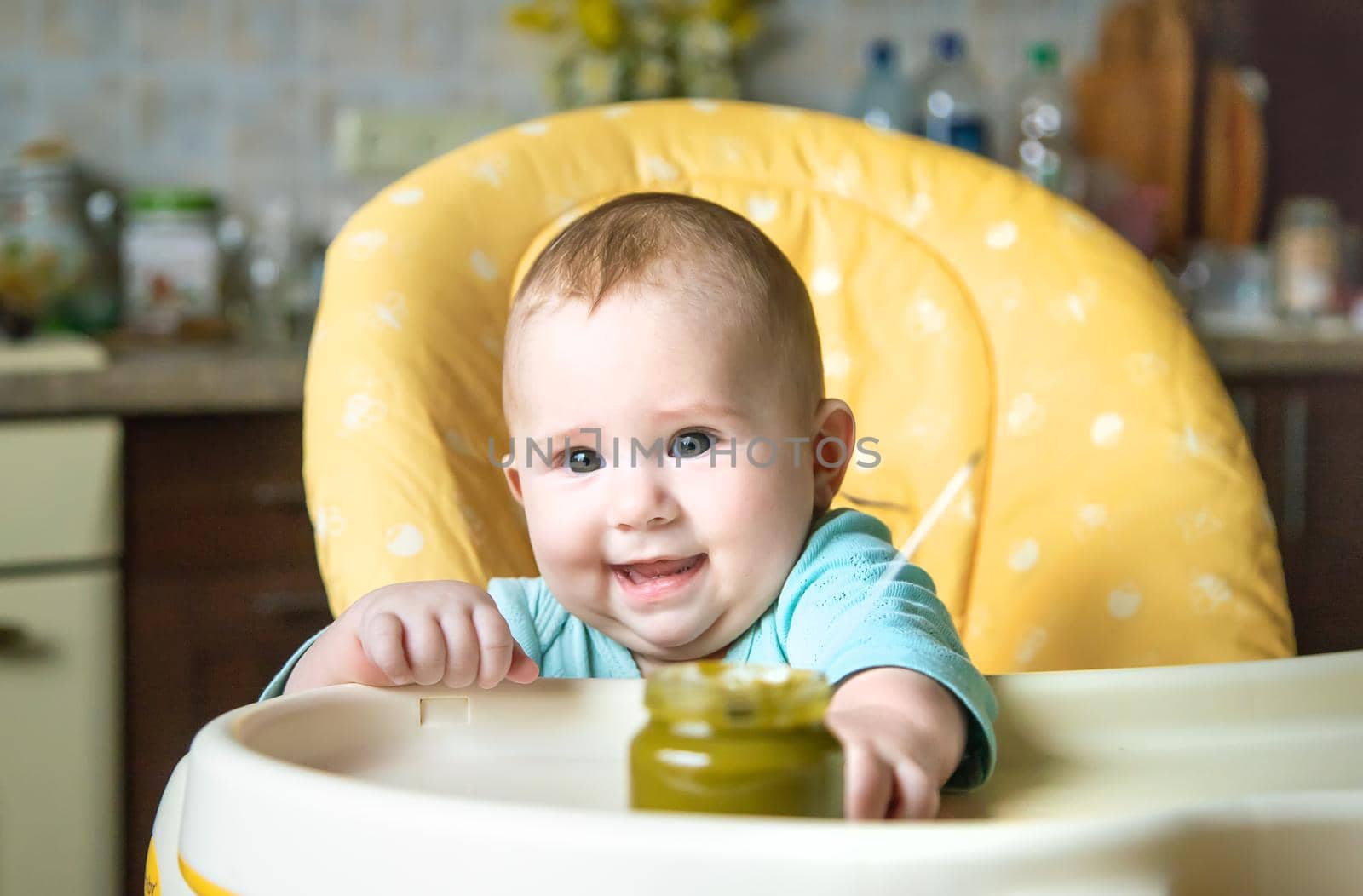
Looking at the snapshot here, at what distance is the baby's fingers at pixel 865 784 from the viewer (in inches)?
18.0

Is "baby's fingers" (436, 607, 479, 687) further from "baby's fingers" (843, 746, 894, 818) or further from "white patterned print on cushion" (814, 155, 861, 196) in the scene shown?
"white patterned print on cushion" (814, 155, 861, 196)

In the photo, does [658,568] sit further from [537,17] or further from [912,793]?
[537,17]

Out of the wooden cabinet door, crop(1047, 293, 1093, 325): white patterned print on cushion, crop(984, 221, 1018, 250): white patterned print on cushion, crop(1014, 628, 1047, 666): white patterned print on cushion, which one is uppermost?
crop(984, 221, 1018, 250): white patterned print on cushion

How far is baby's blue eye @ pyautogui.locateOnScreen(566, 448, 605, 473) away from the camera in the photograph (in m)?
0.68

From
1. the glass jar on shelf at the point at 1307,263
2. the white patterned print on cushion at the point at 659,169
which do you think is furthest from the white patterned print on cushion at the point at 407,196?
the glass jar on shelf at the point at 1307,263

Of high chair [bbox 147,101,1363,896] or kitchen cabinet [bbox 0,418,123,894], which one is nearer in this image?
high chair [bbox 147,101,1363,896]

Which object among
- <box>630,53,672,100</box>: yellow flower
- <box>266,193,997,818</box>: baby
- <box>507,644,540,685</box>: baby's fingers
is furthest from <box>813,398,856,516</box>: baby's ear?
<box>630,53,672,100</box>: yellow flower

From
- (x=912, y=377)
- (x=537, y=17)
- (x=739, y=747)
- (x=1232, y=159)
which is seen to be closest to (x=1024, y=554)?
(x=912, y=377)

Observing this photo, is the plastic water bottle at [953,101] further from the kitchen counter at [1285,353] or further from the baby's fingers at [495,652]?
the baby's fingers at [495,652]

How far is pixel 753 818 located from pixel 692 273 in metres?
0.35

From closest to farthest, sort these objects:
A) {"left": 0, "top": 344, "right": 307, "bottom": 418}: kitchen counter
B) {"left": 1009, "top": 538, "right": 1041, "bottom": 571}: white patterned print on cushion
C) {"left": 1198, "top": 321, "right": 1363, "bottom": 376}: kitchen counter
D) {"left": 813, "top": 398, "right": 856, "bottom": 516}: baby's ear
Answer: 1. {"left": 813, "top": 398, "right": 856, "bottom": 516}: baby's ear
2. {"left": 1009, "top": 538, "right": 1041, "bottom": 571}: white patterned print on cushion
3. {"left": 0, "top": 344, "right": 307, "bottom": 418}: kitchen counter
4. {"left": 1198, "top": 321, "right": 1363, "bottom": 376}: kitchen counter

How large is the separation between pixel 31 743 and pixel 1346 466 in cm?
178

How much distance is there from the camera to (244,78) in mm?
1961

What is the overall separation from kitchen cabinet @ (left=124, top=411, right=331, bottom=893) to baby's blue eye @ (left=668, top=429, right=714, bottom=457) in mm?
954
